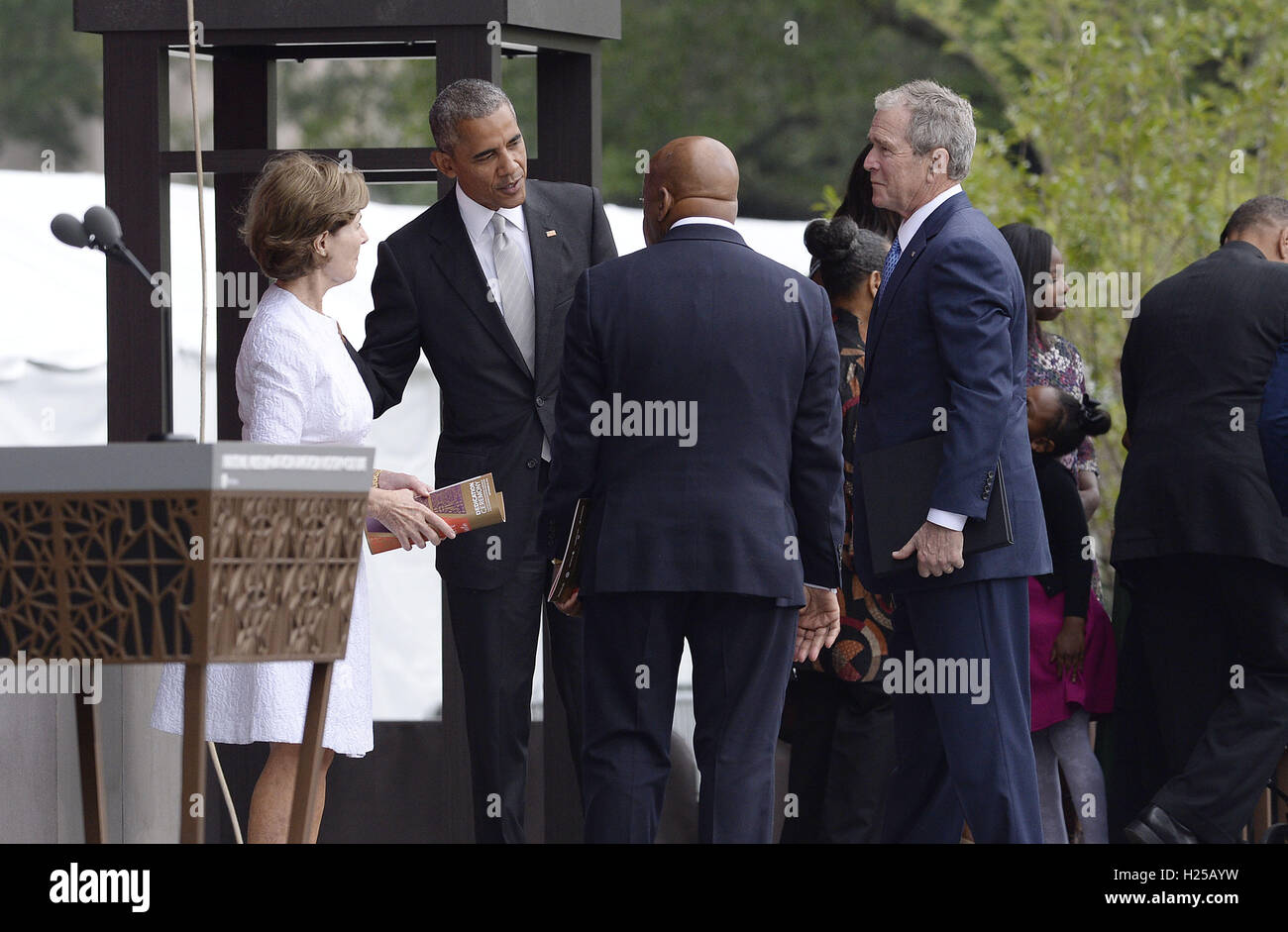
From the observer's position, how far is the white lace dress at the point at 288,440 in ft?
12.8

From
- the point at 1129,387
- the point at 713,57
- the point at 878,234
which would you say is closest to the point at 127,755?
the point at 878,234

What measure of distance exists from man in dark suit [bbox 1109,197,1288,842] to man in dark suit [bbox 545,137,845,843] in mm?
1419

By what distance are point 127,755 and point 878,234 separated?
2328mm

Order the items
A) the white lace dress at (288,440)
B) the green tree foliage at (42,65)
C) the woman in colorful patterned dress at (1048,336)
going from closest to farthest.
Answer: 1. the white lace dress at (288,440)
2. the woman in colorful patterned dress at (1048,336)
3. the green tree foliage at (42,65)

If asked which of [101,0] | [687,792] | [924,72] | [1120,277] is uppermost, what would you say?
[924,72]

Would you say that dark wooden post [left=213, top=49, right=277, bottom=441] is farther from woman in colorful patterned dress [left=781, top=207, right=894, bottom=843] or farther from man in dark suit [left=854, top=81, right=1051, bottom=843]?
man in dark suit [left=854, top=81, right=1051, bottom=843]

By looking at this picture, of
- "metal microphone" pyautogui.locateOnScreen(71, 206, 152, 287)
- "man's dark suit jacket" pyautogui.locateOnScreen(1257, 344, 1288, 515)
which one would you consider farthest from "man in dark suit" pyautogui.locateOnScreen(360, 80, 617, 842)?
"man's dark suit jacket" pyautogui.locateOnScreen(1257, 344, 1288, 515)

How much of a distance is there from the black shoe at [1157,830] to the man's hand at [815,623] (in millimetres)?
1223

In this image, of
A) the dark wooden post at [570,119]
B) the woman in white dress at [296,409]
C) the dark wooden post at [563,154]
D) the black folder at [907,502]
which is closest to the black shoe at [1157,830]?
the black folder at [907,502]

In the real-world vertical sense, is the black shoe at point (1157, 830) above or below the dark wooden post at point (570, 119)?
below

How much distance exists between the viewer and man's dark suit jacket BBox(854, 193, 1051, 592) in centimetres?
400

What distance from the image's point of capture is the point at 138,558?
277 centimetres

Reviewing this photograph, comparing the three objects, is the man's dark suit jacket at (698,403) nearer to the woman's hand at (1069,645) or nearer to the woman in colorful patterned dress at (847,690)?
the woman in colorful patterned dress at (847,690)
